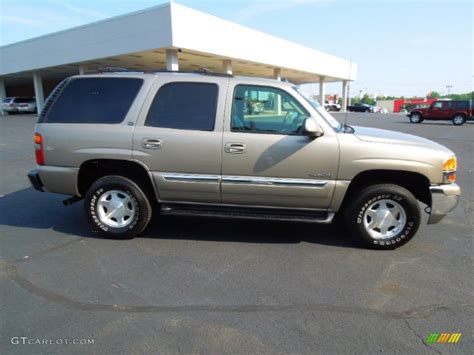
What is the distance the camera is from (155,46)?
19172mm

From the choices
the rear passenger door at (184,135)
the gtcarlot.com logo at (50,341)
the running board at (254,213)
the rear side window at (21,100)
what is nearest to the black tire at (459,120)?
the running board at (254,213)

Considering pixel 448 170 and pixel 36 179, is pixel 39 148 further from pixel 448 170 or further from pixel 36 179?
pixel 448 170

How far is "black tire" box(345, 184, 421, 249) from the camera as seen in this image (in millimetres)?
3824

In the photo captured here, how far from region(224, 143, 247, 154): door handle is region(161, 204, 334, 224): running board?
0.71 m

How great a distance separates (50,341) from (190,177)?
212 centimetres

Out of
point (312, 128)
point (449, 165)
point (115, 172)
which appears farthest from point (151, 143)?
point (449, 165)

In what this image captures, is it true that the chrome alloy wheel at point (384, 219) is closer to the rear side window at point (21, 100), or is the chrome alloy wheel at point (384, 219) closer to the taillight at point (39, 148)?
the taillight at point (39, 148)

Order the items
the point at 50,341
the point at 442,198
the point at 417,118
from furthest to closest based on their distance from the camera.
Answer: the point at 417,118 < the point at 442,198 < the point at 50,341

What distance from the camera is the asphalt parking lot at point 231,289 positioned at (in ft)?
8.06

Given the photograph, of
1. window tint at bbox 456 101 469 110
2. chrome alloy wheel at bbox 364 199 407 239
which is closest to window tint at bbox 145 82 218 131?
chrome alloy wheel at bbox 364 199 407 239

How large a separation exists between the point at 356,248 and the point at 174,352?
2.56 m

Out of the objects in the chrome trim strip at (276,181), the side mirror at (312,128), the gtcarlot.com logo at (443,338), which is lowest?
the gtcarlot.com logo at (443,338)

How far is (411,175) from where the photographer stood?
12.8 ft

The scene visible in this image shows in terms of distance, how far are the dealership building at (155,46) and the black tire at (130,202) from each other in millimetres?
11610
